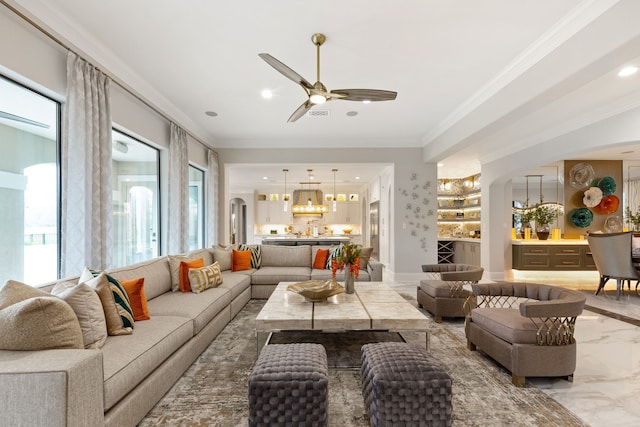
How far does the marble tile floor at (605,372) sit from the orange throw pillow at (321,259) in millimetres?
3367

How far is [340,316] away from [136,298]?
5.51 ft

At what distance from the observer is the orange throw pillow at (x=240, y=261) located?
5262 mm

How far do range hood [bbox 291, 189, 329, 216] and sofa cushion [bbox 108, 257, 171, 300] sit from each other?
7336 mm

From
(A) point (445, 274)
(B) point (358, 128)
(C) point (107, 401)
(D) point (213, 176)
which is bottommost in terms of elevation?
(C) point (107, 401)

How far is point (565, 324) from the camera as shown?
94.7 inches

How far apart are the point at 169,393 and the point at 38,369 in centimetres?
110

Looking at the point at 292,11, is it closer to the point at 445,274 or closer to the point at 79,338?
the point at 79,338

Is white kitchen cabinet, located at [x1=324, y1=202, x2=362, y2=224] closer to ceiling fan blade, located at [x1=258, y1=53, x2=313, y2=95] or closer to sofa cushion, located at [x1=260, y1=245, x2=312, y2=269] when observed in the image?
sofa cushion, located at [x1=260, y1=245, x2=312, y2=269]

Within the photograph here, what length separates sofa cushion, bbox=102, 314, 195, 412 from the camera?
1.71 metres

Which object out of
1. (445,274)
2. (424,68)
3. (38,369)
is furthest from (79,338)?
(424,68)

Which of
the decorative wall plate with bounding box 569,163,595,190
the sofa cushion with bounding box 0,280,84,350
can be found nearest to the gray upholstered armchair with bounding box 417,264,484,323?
the sofa cushion with bounding box 0,280,84,350

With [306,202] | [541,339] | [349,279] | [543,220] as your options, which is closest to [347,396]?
[349,279]

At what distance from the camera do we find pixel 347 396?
2.26 meters

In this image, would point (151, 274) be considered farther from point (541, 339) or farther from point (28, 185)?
point (541, 339)
